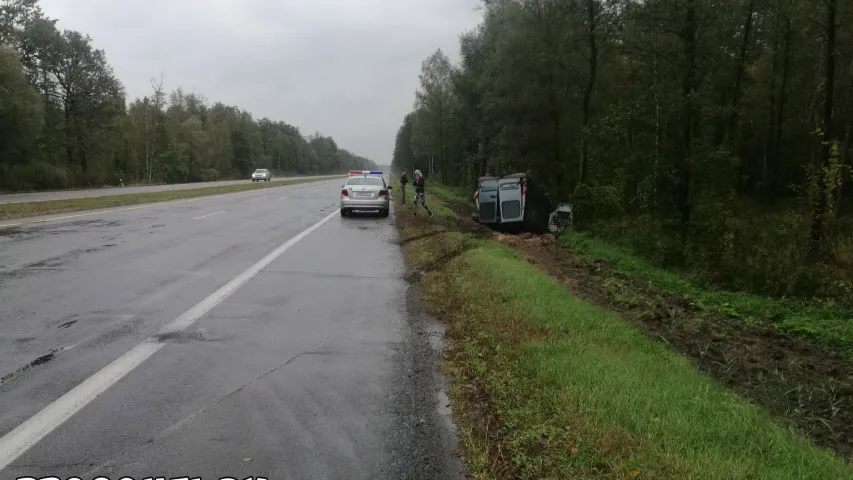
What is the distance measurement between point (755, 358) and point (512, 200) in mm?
13121

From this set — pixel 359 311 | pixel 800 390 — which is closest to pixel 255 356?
pixel 359 311

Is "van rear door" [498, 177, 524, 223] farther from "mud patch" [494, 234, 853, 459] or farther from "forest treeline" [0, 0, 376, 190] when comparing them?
"forest treeline" [0, 0, 376, 190]

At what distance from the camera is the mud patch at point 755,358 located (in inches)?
207

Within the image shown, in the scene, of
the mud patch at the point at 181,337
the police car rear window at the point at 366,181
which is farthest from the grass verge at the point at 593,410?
the police car rear window at the point at 366,181

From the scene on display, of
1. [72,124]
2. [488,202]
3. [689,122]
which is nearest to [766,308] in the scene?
[689,122]

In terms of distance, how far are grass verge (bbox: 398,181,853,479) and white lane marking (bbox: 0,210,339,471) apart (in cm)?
283

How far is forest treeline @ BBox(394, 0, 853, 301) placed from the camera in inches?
526

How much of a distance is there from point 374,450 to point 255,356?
2.17 m

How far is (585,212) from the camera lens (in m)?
20.9

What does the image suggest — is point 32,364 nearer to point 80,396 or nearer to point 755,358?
point 80,396

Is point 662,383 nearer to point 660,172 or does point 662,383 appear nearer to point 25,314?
point 25,314

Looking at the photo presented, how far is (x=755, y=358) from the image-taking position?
7.05 metres

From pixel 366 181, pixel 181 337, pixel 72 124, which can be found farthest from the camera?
pixel 72 124

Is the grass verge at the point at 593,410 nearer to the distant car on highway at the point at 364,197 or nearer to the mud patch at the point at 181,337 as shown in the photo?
the mud patch at the point at 181,337
